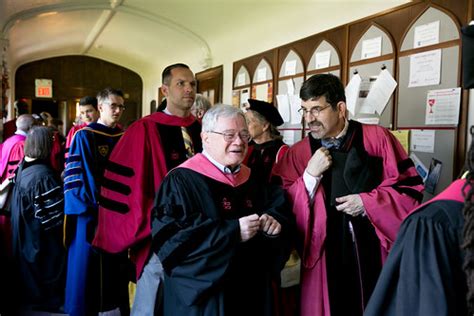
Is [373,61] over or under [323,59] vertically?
under

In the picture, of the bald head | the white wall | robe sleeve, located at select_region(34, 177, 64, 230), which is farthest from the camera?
the bald head

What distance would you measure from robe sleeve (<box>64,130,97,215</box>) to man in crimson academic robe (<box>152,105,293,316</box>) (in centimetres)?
126

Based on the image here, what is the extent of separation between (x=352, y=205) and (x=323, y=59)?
2.55 meters

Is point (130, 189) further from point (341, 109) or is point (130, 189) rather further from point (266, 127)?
point (341, 109)

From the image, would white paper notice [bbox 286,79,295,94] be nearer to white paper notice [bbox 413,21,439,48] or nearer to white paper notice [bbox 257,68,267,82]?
white paper notice [bbox 257,68,267,82]

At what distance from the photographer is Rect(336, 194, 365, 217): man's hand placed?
1845 millimetres

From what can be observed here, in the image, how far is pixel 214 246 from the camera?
158 cm

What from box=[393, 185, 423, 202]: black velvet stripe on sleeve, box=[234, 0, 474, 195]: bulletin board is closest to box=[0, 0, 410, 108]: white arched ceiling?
box=[234, 0, 474, 195]: bulletin board

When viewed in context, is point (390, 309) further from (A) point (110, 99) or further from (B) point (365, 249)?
(A) point (110, 99)

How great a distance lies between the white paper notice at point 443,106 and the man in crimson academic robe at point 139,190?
1.72m

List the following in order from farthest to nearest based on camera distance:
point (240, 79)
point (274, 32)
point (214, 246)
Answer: point (240, 79) → point (274, 32) → point (214, 246)

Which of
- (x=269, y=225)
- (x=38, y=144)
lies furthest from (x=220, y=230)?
(x=38, y=144)

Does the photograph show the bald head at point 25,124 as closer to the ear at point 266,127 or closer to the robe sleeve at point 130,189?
the robe sleeve at point 130,189

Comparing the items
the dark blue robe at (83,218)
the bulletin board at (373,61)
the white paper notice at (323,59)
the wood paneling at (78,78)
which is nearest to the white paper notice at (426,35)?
the bulletin board at (373,61)
